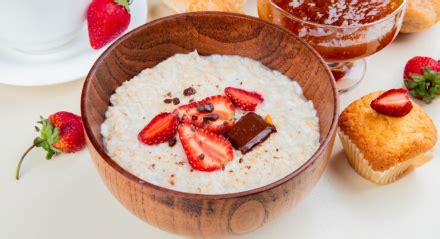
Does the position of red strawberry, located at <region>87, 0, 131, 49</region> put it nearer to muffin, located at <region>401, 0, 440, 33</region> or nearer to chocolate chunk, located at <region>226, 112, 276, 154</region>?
chocolate chunk, located at <region>226, 112, 276, 154</region>

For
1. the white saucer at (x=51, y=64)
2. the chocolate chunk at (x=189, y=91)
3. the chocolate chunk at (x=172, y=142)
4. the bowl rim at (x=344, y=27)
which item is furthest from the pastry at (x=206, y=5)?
the chocolate chunk at (x=172, y=142)

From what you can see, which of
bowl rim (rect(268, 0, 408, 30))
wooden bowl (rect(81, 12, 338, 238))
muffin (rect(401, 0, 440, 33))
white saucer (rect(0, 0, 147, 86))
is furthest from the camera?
muffin (rect(401, 0, 440, 33))

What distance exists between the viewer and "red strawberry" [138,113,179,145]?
4.96ft

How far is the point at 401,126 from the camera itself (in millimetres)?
1656

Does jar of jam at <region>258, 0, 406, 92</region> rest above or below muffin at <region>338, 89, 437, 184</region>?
above

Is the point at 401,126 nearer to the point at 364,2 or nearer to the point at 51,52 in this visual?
the point at 364,2

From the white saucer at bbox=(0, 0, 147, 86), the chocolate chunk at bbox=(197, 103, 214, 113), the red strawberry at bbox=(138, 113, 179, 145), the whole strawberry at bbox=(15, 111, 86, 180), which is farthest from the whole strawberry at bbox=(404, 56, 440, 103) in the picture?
the whole strawberry at bbox=(15, 111, 86, 180)

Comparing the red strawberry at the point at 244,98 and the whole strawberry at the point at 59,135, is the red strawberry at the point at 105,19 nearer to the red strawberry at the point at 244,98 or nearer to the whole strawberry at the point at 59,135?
the whole strawberry at the point at 59,135

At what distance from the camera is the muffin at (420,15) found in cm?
209

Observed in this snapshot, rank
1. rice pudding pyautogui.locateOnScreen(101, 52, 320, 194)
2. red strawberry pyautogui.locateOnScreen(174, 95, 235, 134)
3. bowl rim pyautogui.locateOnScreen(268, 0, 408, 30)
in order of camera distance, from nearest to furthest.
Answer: rice pudding pyautogui.locateOnScreen(101, 52, 320, 194) → red strawberry pyautogui.locateOnScreen(174, 95, 235, 134) → bowl rim pyautogui.locateOnScreen(268, 0, 408, 30)

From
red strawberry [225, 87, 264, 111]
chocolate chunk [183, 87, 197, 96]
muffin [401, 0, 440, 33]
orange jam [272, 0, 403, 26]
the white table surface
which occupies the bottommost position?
the white table surface

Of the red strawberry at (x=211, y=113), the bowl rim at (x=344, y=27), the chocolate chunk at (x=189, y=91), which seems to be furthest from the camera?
the bowl rim at (x=344, y=27)

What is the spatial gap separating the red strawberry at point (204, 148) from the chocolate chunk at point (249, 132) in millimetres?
28

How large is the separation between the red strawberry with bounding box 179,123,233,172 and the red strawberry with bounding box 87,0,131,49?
652mm
